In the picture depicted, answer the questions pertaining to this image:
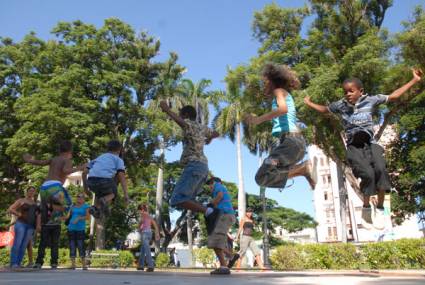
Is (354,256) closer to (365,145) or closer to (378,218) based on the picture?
(378,218)

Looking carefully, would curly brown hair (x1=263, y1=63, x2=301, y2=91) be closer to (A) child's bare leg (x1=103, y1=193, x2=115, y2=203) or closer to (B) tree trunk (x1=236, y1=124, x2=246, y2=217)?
(A) child's bare leg (x1=103, y1=193, x2=115, y2=203)

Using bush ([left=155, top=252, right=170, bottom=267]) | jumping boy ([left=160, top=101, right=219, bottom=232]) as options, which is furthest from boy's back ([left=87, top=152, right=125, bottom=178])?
bush ([left=155, top=252, right=170, bottom=267])

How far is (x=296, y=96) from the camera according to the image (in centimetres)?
1906

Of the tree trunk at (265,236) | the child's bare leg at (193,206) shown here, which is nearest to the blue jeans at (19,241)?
the child's bare leg at (193,206)

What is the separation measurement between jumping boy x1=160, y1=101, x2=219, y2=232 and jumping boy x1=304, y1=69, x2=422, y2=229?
1.95m

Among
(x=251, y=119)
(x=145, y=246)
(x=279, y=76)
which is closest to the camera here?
(x=251, y=119)

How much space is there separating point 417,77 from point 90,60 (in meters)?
24.1

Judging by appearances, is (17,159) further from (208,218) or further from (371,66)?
(208,218)

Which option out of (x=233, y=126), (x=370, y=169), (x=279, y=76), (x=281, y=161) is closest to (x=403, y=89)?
(x=370, y=169)

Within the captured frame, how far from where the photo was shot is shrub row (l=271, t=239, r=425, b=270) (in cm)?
1323

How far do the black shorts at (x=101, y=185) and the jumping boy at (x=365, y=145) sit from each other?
3512 millimetres

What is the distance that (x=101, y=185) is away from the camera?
263 inches

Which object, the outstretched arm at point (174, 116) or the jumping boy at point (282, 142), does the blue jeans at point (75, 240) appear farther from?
the jumping boy at point (282, 142)

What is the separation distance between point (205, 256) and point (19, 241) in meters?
17.9
